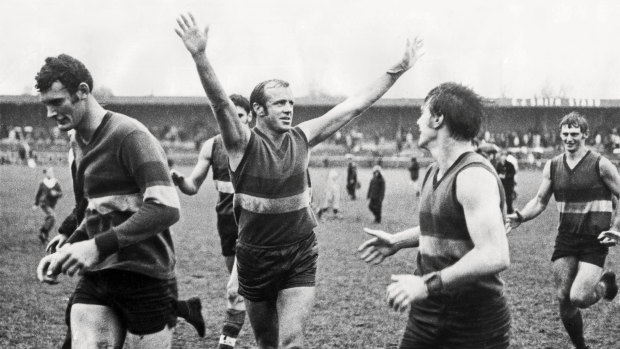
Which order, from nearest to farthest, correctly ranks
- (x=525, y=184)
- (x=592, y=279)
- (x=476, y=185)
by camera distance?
(x=476, y=185) → (x=592, y=279) → (x=525, y=184)

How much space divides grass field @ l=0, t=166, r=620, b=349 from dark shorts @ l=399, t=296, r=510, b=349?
135 inches

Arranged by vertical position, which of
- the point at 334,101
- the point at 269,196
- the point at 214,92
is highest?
the point at 334,101

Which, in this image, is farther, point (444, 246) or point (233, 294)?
point (233, 294)

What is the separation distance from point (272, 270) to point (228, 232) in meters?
2.26

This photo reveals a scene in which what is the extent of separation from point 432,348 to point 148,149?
72.0 inches

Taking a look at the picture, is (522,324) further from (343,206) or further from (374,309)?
(343,206)

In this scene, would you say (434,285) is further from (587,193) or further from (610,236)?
(587,193)

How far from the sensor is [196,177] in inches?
269

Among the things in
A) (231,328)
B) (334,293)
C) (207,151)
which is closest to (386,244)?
(231,328)

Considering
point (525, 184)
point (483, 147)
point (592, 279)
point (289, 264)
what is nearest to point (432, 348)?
point (289, 264)

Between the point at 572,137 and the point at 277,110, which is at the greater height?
the point at 277,110

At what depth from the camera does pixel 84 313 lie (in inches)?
165

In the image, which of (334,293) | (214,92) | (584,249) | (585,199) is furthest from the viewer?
(334,293)

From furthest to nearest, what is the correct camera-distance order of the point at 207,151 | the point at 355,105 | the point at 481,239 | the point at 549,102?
the point at 549,102, the point at 207,151, the point at 355,105, the point at 481,239
